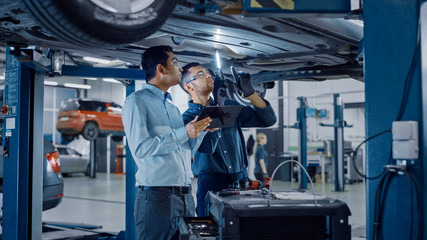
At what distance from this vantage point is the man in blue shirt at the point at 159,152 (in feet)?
7.24

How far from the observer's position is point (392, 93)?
5.85 feet

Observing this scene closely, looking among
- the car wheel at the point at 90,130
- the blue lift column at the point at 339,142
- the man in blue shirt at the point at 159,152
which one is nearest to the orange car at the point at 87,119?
the car wheel at the point at 90,130

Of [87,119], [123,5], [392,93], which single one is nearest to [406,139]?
[392,93]

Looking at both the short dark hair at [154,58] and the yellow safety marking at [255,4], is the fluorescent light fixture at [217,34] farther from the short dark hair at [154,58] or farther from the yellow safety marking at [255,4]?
the yellow safety marking at [255,4]

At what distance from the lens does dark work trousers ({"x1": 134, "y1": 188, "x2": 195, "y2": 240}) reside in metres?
2.20

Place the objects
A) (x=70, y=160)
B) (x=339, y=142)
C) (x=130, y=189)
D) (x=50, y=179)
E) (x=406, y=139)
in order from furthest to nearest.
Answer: (x=70, y=160), (x=339, y=142), (x=50, y=179), (x=130, y=189), (x=406, y=139)

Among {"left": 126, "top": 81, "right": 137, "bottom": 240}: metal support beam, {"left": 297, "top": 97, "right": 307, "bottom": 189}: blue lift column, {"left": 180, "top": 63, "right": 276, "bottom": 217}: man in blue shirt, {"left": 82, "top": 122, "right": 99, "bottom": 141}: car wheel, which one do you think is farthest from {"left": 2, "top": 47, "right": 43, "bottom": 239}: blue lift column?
{"left": 82, "top": 122, "right": 99, "bottom": 141}: car wheel

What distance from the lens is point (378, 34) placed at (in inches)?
71.3

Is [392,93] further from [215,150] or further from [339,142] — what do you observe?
[339,142]

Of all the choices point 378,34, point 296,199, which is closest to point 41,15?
point 296,199

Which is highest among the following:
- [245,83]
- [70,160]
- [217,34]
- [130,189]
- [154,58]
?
[217,34]

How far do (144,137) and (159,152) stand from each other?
0.12 metres

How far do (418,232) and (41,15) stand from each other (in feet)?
6.02

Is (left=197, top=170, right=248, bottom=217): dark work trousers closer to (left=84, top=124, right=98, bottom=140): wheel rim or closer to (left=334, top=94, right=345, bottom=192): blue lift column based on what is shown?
(left=334, top=94, right=345, bottom=192): blue lift column
